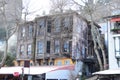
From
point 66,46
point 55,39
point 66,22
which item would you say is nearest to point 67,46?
point 66,46

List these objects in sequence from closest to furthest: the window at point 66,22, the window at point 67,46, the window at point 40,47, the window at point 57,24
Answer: the window at point 67,46
the window at point 66,22
the window at point 57,24
the window at point 40,47

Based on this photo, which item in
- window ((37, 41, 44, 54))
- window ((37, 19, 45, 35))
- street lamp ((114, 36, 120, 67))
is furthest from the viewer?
window ((37, 19, 45, 35))

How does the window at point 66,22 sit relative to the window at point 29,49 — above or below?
above

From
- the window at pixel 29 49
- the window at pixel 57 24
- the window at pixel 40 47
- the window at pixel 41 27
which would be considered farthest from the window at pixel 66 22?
the window at pixel 29 49

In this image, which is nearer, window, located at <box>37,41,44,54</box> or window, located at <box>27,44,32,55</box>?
window, located at <box>37,41,44,54</box>

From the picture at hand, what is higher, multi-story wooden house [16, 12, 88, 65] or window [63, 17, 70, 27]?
window [63, 17, 70, 27]

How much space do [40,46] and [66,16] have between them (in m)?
6.18

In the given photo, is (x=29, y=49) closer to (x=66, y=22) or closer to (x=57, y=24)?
(x=57, y=24)

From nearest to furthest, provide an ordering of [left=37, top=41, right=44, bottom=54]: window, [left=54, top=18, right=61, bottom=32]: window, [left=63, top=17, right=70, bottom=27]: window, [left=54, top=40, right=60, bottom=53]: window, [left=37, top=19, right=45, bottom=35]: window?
[left=63, top=17, right=70, bottom=27]: window, [left=54, top=40, right=60, bottom=53]: window, [left=54, top=18, right=61, bottom=32]: window, [left=37, top=41, right=44, bottom=54]: window, [left=37, top=19, right=45, bottom=35]: window

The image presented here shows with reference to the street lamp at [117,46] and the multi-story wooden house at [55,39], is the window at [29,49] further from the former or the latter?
the street lamp at [117,46]

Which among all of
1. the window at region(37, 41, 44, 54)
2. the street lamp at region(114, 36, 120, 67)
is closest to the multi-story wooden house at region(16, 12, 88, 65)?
the window at region(37, 41, 44, 54)

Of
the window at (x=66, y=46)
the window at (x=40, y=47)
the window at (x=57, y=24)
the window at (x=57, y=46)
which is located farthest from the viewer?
the window at (x=40, y=47)

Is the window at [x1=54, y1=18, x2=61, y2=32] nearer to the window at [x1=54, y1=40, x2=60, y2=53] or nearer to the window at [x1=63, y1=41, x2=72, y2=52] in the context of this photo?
the window at [x1=54, y1=40, x2=60, y2=53]

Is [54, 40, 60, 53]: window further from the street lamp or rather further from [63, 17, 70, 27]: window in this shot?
the street lamp
